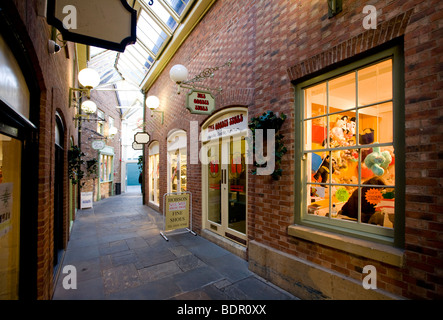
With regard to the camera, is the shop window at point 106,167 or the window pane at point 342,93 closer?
the window pane at point 342,93

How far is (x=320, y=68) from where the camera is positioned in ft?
9.30

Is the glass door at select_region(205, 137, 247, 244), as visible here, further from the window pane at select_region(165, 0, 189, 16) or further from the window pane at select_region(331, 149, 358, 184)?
the window pane at select_region(165, 0, 189, 16)

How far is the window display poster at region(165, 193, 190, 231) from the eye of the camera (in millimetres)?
5414

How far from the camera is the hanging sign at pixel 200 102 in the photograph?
14.3ft

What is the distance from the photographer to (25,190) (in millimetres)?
2373

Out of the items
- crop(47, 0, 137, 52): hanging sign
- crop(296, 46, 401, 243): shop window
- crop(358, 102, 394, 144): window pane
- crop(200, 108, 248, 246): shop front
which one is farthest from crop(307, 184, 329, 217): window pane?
crop(47, 0, 137, 52): hanging sign

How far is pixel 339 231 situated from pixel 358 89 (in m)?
1.75

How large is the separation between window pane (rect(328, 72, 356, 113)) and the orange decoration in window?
105 cm

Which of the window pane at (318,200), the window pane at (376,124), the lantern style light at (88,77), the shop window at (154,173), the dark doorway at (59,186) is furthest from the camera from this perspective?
the shop window at (154,173)

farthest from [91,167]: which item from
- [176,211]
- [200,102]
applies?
[200,102]

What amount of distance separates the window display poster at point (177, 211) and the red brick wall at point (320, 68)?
2.05 m

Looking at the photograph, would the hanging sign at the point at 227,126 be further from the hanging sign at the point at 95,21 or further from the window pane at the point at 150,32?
the window pane at the point at 150,32

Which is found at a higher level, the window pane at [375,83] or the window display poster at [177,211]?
the window pane at [375,83]

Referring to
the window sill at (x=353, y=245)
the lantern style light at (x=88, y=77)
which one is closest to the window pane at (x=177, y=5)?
the lantern style light at (x=88, y=77)
